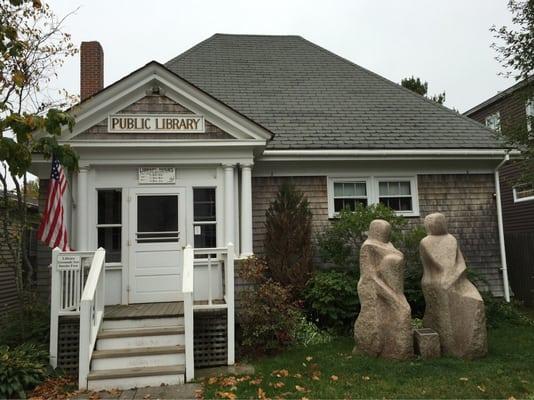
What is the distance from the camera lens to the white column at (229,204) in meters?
8.23

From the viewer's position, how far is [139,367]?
5.90 meters

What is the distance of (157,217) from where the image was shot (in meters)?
8.34

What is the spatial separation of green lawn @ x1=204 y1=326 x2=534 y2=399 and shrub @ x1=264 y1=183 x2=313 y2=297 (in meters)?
1.64

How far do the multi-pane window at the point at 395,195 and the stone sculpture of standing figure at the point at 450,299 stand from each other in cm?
299

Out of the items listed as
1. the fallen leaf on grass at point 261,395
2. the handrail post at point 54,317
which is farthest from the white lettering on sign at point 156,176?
the fallen leaf on grass at point 261,395

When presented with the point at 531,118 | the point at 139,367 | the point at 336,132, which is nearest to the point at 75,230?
the point at 139,367

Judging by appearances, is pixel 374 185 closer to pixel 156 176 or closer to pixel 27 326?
pixel 156 176

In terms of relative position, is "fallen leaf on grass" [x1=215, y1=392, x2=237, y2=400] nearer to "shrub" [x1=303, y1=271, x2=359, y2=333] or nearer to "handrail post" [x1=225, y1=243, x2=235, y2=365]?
"handrail post" [x1=225, y1=243, x2=235, y2=365]

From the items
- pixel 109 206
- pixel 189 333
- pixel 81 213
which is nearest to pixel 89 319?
pixel 189 333

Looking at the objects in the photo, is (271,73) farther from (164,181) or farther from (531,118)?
(531,118)

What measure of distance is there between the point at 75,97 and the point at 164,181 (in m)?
2.12

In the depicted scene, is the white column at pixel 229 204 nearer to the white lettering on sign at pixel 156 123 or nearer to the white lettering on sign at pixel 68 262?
the white lettering on sign at pixel 156 123

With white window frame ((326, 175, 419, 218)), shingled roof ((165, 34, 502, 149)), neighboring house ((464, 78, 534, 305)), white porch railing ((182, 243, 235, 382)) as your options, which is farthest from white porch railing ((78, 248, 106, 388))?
neighboring house ((464, 78, 534, 305))

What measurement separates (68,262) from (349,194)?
5810 millimetres
